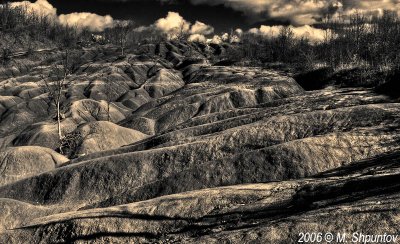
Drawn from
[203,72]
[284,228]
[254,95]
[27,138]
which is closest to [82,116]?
[27,138]

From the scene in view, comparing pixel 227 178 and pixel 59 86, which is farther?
pixel 59 86

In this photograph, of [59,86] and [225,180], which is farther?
[59,86]

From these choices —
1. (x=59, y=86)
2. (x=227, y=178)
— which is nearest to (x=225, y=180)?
(x=227, y=178)

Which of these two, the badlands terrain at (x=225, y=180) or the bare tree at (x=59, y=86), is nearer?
the badlands terrain at (x=225, y=180)

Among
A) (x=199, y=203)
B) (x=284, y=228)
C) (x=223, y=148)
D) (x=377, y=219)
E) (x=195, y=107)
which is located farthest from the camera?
(x=195, y=107)

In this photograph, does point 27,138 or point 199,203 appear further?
point 27,138

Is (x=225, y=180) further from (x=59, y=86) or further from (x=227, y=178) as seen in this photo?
(x=59, y=86)

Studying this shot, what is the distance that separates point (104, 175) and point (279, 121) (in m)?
16.9

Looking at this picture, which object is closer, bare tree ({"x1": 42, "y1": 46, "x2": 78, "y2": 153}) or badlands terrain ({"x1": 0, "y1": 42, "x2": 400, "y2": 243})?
badlands terrain ({"x1": 0, "y1": 42, "x2": 400, "y2": 243})

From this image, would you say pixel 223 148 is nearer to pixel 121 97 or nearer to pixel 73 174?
pixel 73 174

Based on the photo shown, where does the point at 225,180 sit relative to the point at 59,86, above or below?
below

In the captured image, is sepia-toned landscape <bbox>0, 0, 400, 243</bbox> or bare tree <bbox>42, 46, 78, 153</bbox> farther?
bare tree <bbox>42, 46, 78, 153</bbox>

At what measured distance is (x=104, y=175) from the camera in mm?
36281

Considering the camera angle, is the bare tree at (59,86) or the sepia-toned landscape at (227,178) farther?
the bare tree at (59,86)
